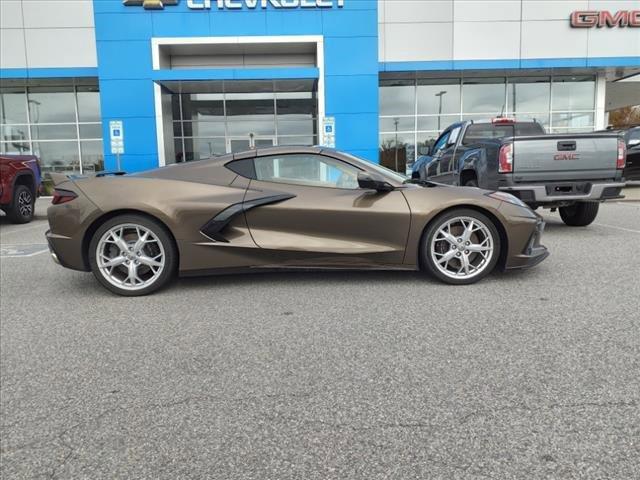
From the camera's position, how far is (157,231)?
185 inches

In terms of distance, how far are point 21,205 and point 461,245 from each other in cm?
989

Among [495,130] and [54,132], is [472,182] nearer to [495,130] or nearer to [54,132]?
[495,130]

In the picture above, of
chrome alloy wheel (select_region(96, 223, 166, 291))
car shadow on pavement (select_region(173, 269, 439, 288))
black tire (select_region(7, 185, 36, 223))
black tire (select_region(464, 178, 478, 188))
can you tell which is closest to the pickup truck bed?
black tire (select_region(464, 178, 478, 188))

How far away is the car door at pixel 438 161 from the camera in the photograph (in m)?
10.3

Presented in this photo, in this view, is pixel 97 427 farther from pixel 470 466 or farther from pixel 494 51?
pixel 494 51

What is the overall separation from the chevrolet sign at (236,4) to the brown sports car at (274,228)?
1592cm

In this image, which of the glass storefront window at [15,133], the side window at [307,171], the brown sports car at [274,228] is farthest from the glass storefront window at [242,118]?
the brown sports car at [274,228]

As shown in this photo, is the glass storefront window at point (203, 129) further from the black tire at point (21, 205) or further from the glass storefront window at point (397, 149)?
the black tire at point (21, 205)

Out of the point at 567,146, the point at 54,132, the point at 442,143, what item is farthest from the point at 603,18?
the point at 54,132

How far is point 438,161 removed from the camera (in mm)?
10461

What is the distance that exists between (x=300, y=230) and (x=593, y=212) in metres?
6.03

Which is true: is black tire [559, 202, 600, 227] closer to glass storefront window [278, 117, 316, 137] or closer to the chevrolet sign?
the chevrolet sign

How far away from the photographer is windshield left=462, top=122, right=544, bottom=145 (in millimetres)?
9878

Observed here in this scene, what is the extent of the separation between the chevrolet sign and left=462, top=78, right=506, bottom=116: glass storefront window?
6.41 metres
